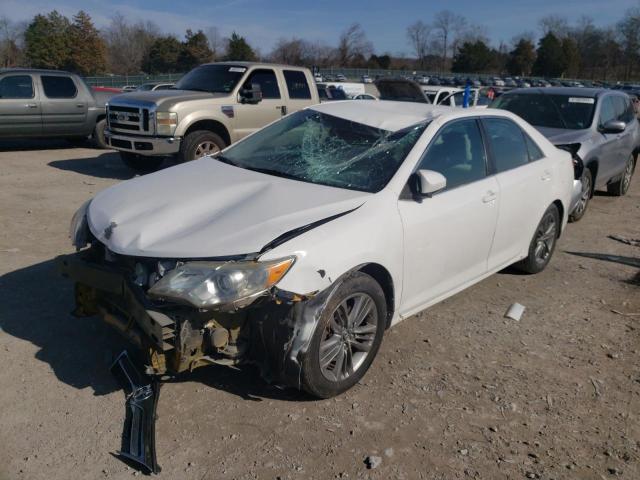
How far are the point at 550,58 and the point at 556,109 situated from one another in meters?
81.3

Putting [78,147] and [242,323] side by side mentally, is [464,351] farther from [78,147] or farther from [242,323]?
[78,147]

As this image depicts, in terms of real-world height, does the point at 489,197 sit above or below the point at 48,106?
below

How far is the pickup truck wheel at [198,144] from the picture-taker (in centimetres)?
934

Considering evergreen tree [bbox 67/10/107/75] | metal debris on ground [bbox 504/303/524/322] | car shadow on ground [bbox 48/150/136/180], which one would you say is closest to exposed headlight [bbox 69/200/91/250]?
metal debris on ground [bbox 504/303/524/322]

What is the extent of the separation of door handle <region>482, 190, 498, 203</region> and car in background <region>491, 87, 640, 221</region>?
376 cm

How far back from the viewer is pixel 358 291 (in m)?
3.39

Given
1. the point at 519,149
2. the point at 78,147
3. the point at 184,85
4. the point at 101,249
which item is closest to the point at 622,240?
the point at 519,149

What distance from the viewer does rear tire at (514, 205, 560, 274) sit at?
5463 millimetres

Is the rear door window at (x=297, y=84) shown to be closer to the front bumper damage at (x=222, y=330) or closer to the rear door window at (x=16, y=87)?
the rear door window at (x=16, y=87)

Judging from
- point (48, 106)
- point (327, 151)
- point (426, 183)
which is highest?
point (327, 151)

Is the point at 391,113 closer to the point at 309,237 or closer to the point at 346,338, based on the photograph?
the point at 309,237

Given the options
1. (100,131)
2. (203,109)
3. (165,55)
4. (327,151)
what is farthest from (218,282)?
(165,55)

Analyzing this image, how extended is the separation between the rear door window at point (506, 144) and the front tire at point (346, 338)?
1889 millimetres

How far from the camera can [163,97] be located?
31.0ft
